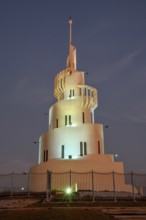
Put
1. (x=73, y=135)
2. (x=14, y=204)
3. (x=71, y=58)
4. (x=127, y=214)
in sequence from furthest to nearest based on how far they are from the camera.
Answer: (x=71, y=58)
(x=73, y=135)
(x=14, y=204)
(x=127, y=214)

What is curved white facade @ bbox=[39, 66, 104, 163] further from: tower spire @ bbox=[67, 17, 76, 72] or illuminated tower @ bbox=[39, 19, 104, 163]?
tower spire @ bbox=[67, 17, 76, 72]

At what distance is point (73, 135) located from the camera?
31.0m

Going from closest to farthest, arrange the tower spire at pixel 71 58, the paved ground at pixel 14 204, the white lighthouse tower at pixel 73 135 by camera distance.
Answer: the paved ground at pixel 14 204
the white lighthouse tower at pixel 73 135
the tower spire at pixel 71 58

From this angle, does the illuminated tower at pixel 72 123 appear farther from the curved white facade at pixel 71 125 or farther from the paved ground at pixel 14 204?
the paved ground at pixel 14 204

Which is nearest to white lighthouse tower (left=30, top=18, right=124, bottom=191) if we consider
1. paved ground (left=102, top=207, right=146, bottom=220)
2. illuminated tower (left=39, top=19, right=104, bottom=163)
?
illuminated tower (left=39, top=19, right=104, bottom=163)

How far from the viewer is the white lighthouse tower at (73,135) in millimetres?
27594

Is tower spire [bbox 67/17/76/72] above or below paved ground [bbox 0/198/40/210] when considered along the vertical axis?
above

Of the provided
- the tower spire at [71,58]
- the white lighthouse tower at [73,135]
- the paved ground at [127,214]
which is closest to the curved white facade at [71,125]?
the white lighthouse tower at [73,135]

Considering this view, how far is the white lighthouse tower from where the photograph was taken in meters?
27.6

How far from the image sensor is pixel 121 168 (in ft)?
93.7

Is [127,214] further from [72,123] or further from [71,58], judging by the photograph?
[71,58]

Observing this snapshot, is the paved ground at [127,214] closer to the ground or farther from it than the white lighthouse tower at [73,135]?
closer to the ground

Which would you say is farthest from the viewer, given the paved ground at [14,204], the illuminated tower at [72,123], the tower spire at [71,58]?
the tower spire at [71,58]

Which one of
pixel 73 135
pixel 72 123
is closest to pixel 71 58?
pixel 72 123
